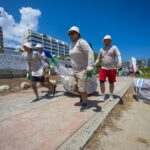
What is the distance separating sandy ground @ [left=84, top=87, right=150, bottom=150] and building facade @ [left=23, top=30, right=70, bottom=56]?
99050mm

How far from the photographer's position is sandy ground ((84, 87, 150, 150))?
2637 millimetres

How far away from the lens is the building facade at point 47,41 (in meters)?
106

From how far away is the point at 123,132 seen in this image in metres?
3.14

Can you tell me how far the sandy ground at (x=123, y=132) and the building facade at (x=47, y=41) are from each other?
3900 inches

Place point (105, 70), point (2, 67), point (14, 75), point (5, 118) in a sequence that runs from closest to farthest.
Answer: point (5, 118)
point (105, 70)
point (2, 67)
point (14, 75)

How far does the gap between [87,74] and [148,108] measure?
229 centimetres

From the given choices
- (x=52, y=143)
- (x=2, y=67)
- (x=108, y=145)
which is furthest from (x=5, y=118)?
(x=2, y=67)

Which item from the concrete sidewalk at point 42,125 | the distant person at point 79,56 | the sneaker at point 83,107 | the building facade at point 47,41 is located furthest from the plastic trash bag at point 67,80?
the building facade at point 47,41

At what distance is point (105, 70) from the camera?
496cm

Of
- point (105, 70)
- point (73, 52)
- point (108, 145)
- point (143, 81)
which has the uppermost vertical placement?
point (73, 52)

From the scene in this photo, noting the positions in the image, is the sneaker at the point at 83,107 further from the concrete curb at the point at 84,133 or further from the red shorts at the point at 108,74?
the red shorts at the point at 108,74

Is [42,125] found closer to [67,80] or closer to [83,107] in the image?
[83,107]

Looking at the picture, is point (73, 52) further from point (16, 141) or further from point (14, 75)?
point (14, 75)

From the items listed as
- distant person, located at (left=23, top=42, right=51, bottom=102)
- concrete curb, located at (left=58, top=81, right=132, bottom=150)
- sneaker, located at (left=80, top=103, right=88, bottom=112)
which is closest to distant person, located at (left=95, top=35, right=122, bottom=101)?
sneaker, located at (left=80, top=103, right=88, bottom=112)
